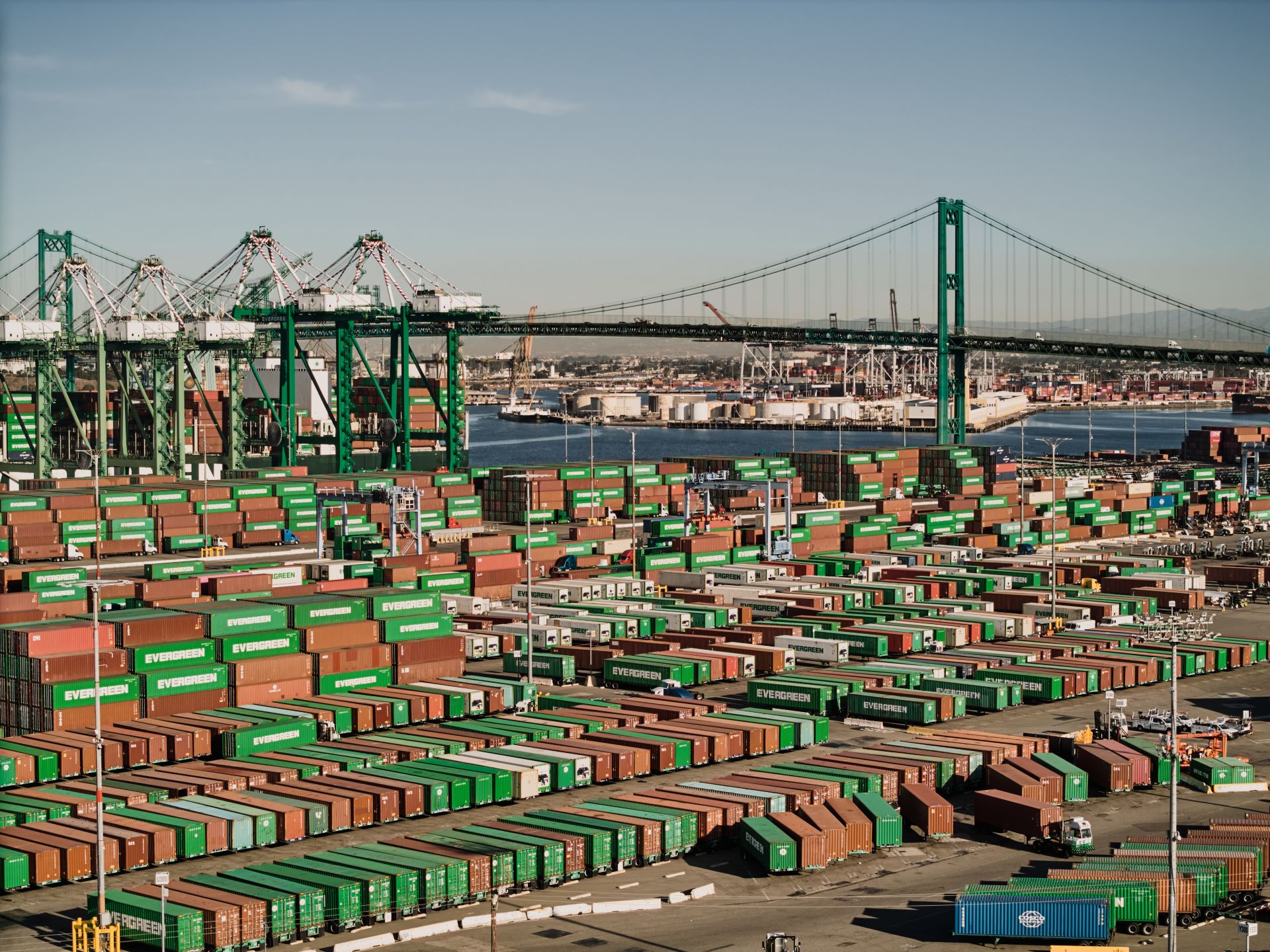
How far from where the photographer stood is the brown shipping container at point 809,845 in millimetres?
33781

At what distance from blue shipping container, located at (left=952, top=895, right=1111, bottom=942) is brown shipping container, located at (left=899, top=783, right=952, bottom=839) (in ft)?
21.4

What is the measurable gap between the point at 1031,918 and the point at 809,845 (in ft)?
18.2

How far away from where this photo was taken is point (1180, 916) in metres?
31.1

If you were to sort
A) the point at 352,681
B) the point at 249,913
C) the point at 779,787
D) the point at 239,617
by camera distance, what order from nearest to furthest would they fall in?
the point at 249,913, the point at 779,787, the point at 239,617, the point at 352,681

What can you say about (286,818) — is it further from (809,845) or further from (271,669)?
(271,669)

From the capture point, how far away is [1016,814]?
36.5 meters

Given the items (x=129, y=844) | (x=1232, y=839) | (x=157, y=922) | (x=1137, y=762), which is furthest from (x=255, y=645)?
(x=1232, y=839)

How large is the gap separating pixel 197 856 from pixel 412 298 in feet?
280

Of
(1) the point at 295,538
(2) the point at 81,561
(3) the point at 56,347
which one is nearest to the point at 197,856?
(2) the point at 81,561

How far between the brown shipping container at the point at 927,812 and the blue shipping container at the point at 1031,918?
6521 millimetres

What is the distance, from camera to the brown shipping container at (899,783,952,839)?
1431 inches

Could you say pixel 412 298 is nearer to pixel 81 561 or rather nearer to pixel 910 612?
pixel 81 561

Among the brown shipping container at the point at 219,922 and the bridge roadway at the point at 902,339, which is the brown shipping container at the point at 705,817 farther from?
the bridge roadway at the point at 902,339

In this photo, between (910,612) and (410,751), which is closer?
(410,751)
